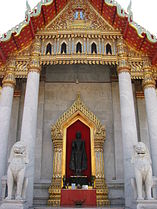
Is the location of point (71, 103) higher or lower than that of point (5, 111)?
higher

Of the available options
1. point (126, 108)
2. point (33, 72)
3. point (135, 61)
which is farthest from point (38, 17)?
point (126, 108)

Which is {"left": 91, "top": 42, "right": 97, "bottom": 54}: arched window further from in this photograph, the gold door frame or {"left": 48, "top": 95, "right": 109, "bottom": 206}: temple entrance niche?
the gold door frame

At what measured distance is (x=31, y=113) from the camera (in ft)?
27.7

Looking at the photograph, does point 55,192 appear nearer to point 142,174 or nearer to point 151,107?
point 142,174

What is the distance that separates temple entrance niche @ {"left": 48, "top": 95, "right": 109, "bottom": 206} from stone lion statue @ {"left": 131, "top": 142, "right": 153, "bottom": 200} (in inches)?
101

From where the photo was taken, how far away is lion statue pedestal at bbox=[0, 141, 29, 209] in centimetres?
639

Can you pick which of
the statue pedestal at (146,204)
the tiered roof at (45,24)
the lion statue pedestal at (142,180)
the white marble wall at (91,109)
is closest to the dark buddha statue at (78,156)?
the white marble wall at (91,109)

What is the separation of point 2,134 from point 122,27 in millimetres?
6445

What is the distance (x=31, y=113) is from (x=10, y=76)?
2016mm

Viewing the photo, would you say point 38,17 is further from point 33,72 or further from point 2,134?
point 2,134

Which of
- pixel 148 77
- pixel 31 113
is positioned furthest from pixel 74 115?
pixel 148 77

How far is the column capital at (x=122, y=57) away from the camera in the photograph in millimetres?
9305

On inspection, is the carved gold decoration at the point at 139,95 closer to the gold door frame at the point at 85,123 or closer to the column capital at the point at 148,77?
the column capital at the point at 148,77

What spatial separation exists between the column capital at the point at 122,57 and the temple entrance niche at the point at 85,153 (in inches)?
96.8
